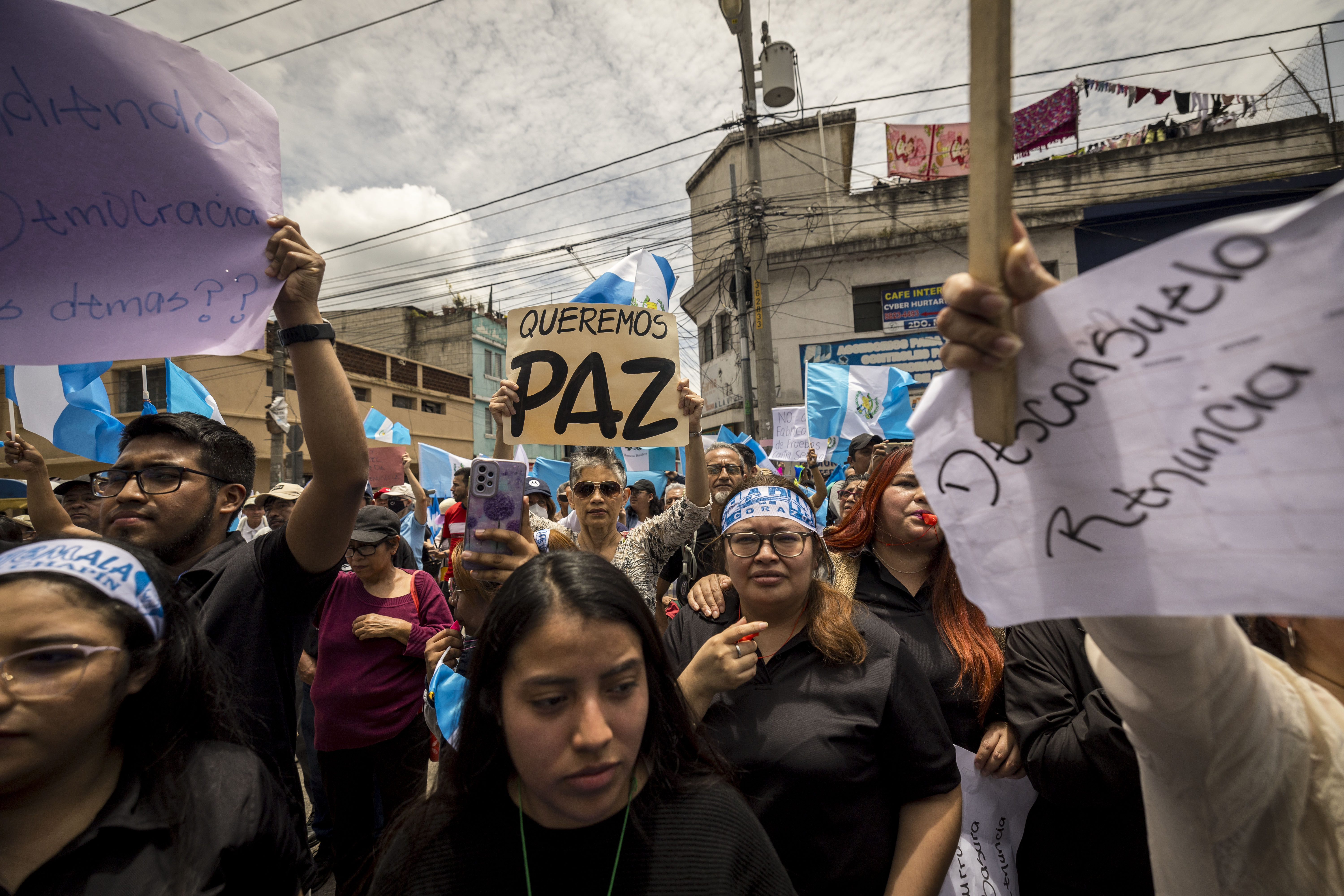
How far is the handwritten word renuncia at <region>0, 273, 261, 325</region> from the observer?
1391mm

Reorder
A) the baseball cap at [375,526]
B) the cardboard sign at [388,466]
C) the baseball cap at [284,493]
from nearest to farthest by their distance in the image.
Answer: the baseball cap at [375,526], the baseball cap at [284,493], the cardboard sign at [388,466]

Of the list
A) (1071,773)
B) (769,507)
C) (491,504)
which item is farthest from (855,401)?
(491,504)

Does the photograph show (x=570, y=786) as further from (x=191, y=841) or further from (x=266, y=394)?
(x=266, y=394)

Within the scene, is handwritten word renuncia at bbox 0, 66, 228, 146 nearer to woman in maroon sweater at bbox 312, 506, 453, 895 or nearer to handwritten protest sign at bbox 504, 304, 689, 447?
handwritten protest sign at bbox 504, 304, 689, 447

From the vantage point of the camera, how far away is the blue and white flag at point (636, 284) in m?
3.34

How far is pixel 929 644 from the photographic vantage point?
85.3 inches

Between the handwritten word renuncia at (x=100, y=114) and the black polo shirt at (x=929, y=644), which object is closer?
the handwritten word renuncia at (x=100, y=114)

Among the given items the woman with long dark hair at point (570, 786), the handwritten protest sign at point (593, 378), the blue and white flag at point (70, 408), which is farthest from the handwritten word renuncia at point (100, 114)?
the blue and white flag at point (70, 408)

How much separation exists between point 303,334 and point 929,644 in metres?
2.10

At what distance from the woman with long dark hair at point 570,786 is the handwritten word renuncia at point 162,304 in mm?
921

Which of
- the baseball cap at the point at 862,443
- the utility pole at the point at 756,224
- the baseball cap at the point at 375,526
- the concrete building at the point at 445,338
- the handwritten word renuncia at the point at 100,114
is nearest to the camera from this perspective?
the handwritten word renuncia at the point at 100,114

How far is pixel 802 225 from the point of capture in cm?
1862

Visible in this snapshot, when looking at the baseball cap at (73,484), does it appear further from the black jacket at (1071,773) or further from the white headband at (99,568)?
the black jacket at (1071,773)

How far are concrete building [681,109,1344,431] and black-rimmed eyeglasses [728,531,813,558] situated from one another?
13.9 m
